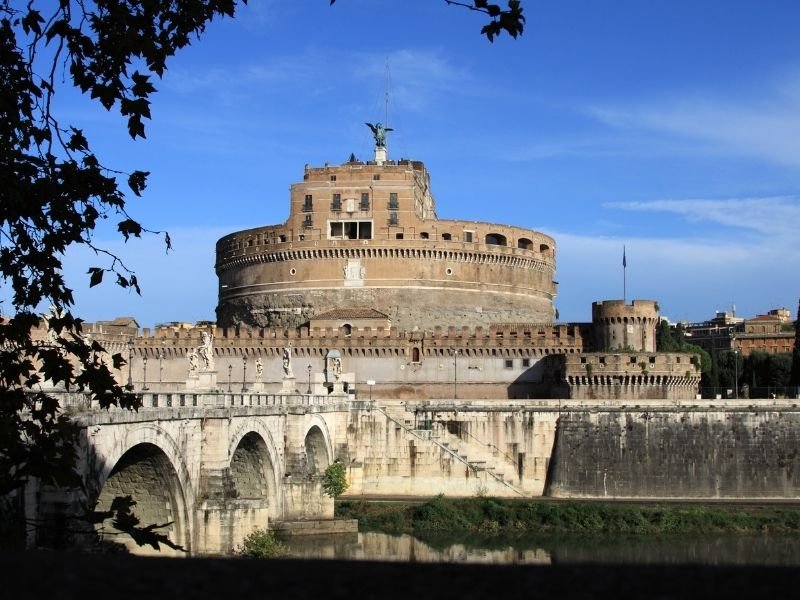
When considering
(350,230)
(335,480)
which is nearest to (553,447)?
(335,480)

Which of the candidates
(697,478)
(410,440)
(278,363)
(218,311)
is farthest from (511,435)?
(218,311)

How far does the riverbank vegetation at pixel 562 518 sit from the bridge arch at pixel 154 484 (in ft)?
47.1

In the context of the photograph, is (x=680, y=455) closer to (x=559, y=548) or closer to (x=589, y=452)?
(x=589, y=452)

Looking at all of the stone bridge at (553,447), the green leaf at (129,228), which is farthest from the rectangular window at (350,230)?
the green leaf at (129,228)

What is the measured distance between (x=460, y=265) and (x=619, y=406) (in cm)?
2257

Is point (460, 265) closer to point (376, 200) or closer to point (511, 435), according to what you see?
point (376, 200)

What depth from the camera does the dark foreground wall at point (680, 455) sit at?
45.6 metres

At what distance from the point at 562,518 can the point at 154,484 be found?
64.5ft

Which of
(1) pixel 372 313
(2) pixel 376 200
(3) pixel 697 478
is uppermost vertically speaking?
(2) pixel 376 200

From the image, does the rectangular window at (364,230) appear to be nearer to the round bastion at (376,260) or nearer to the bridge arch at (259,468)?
the round bastion at (376,260)

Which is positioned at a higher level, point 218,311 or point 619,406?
point 218,311

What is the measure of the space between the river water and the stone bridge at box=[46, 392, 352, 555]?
2319 mm

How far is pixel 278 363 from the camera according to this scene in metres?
60.1

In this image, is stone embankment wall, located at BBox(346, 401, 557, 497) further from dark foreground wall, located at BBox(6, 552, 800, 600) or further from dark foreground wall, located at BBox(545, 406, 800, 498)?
dark foreground wall, located at BBox(6, 552, 800, 600)
